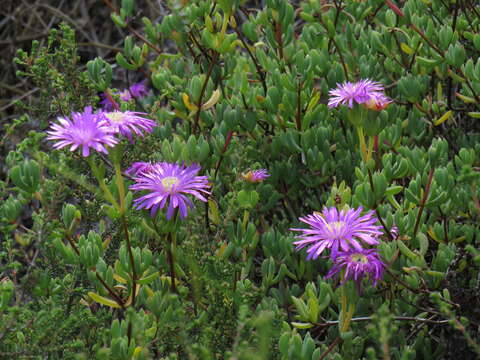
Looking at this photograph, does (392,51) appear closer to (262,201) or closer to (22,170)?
(262,201)

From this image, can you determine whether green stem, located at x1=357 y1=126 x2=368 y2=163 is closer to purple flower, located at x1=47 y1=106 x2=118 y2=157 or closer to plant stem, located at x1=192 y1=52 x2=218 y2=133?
plant stem, located at x1=192 y1=52 x2=218 y2=133

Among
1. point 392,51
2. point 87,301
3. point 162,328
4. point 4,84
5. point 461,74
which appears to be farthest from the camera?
point 4,84

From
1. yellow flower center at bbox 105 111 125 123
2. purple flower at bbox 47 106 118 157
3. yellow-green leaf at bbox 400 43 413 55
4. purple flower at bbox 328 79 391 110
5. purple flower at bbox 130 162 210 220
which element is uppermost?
yellow-green leaf at bbox 400 43 413 55

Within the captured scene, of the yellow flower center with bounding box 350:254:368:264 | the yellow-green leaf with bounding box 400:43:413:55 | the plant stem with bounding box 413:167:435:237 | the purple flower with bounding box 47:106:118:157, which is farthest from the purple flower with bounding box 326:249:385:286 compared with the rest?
the yellow-green leaf with bounding box 400:43:413:55

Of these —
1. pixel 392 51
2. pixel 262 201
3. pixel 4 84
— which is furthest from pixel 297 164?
pixel 4 84

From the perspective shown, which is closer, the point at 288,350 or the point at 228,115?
the point at 288,350

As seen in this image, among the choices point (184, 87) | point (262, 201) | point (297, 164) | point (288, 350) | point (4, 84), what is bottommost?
point (288, 350)

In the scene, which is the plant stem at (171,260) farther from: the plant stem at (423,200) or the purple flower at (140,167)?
the plant stem at (423,200)
